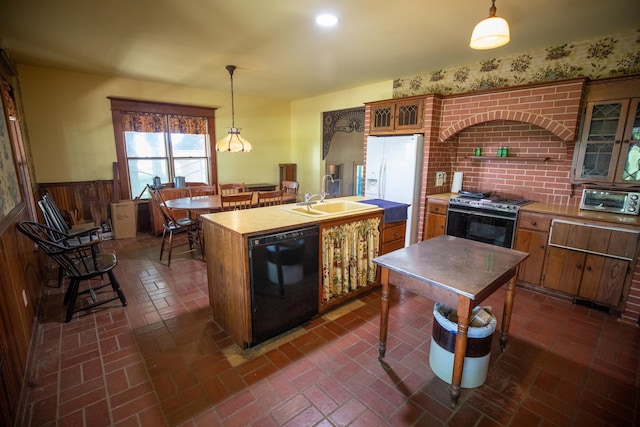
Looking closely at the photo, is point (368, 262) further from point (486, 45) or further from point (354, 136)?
point (354, 136)

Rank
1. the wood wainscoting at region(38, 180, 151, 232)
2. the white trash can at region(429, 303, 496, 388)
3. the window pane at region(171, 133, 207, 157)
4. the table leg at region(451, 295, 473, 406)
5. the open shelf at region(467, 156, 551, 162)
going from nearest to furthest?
the table leg at region(451, 295, 473, 406) < the white trash can at region(429, 303, 496, 388) < the open shelf at region(467, 156, 551, 162) < the wood wainscoting at region(38, 180, 151, 232) < the window pane at region(171, 133, 207, 157)

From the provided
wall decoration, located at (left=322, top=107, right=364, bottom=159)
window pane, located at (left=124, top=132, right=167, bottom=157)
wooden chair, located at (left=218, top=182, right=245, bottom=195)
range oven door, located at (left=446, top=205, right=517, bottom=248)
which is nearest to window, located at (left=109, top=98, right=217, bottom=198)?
window pane, located at (left=124, top=132, right=167, bottom=157)

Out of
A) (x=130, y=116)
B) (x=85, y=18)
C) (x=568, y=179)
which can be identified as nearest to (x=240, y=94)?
(x=130, y=116)

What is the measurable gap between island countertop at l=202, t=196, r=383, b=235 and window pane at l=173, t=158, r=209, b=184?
3545mm

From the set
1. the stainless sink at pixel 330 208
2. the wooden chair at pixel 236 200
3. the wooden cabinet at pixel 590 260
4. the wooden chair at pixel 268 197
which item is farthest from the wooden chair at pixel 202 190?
the wooden cabinet at pixel 590 260

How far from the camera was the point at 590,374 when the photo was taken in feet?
6.29

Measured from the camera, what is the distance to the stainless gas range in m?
3.12

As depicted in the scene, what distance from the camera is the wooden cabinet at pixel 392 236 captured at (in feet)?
9.68

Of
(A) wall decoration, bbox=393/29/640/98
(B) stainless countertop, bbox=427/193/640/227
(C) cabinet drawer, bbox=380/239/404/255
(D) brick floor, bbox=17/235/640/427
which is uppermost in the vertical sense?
(A) wall decoration, bbox=393/29/640/98

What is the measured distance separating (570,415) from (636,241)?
1725 mm

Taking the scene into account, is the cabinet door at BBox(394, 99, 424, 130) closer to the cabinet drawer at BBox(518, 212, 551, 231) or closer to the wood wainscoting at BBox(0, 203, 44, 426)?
the cabinet drawer at BBox(518, 212, 551, 231)

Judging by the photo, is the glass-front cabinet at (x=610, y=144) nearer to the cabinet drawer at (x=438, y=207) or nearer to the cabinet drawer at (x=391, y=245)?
the cabinet drawer at (x=438, y=207)

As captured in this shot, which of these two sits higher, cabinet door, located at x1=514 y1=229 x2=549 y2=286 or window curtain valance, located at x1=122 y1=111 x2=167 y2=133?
window curtain valance, located at x1=122 y1=111 x2=167 y2=133

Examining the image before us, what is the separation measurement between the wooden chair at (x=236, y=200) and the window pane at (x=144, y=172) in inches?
98.3
